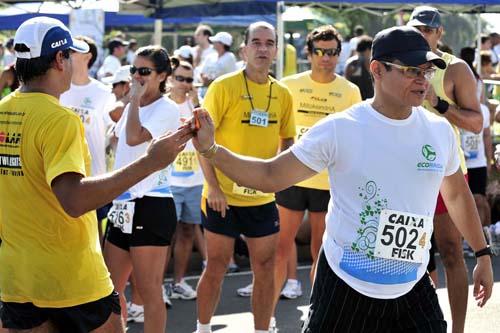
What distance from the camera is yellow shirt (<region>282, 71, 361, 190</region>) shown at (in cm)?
777

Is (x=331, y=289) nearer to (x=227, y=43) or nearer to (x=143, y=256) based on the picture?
(x=143, y=256)

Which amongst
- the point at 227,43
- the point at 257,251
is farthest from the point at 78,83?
the point at 227,43

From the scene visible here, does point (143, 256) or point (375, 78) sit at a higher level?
point (375, 78)

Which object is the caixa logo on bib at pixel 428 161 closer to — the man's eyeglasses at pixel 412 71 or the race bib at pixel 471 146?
the man's eyeglasses at pixel 412 71

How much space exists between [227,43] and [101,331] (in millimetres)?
9713

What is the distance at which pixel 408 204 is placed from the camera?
14.0 feet

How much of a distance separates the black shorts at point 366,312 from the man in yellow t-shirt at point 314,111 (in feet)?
10.6

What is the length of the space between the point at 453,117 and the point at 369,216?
7.15 feet

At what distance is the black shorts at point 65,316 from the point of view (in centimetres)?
424

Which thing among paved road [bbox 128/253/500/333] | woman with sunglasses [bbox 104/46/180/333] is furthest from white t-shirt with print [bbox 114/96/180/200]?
paved road [bbox 128/253/500/333]

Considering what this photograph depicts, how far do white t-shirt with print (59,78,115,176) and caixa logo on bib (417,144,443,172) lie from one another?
375 cm

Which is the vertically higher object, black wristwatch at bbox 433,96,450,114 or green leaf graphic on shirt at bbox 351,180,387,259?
black wristwatch at bbox 433,96,450,114

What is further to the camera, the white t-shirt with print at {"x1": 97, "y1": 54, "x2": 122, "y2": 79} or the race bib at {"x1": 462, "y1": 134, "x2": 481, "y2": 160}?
the white t-shirt with print at {"x1": 97, "y1": 54, "x2": 122, "y2": 79}

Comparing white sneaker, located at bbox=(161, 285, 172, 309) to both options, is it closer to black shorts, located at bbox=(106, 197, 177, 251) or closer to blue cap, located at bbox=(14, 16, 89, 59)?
black shorts, located at bbox=(106, 197, 177, 251)
